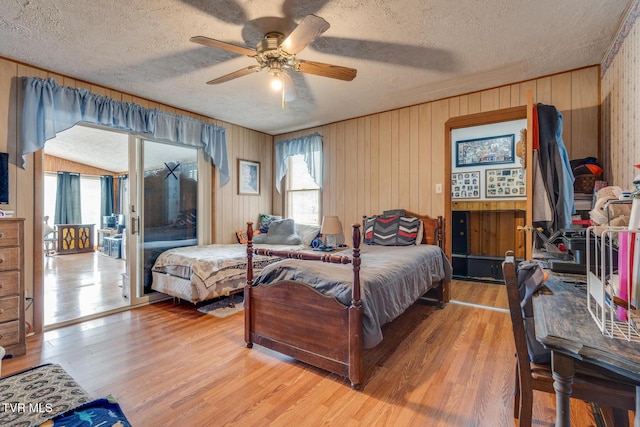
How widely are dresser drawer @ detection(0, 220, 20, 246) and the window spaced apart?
3435 millimetres

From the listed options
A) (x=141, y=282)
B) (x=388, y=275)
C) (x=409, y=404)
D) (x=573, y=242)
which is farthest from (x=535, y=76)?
(x=141, y=282)

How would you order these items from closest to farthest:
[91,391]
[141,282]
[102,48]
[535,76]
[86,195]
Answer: [91,391]
[102,48]
[535,76]
[141,282]
[86,195]

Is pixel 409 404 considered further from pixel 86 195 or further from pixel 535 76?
pixel 86 195

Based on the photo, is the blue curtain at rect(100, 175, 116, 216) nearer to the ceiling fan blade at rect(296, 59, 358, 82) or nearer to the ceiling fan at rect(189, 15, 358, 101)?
the ceiling fan at rect(189, 15, 358, 101)

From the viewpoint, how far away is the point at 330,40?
2373mm

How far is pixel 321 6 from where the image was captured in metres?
1.97

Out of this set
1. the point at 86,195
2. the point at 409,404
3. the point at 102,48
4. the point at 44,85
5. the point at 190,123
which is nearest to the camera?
the point at 409,404

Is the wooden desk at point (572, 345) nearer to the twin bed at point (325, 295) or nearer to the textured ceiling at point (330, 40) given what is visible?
the twin bed at point (325, 295)

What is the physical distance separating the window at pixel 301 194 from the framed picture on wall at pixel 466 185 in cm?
233

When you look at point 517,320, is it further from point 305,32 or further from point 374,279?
point 305,32

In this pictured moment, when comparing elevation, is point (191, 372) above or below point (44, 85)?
below

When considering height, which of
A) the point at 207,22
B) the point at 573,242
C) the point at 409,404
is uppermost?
the point at 207,22

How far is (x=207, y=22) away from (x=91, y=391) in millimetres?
2585

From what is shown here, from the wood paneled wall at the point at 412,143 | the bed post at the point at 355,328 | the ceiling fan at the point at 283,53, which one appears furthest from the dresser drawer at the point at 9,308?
the wood paneled wall at the point at 412,143
